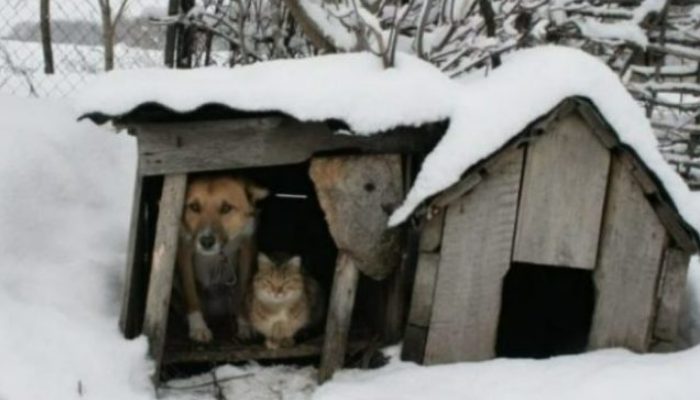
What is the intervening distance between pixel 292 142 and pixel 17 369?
5.27 ft

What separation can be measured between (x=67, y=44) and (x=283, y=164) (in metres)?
6.55

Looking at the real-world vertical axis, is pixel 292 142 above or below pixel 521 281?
above

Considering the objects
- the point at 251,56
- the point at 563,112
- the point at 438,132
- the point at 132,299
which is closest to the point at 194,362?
the point at 132,299

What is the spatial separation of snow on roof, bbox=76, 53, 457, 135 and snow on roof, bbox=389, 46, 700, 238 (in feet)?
0.55

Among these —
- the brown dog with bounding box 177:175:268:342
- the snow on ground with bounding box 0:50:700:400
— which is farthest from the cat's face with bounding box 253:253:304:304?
the snow on ground with bounding box 0:50:700:400

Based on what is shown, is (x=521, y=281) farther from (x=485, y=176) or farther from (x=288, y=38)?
(x=288, y=38)

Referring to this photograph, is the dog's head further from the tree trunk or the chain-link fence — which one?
the tree trunk

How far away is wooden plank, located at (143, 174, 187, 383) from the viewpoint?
4.41m

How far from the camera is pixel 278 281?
4.99m

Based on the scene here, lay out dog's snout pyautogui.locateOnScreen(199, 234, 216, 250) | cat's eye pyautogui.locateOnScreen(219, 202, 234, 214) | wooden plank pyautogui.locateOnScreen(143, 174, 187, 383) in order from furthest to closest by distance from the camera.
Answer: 1. cat's eye pyautogui.locateOnScreen(219, 202, 234, 214)
2. dog's snout pyautogui.locateOnScreen(199, 234, 216, 250)
3. wooden plank pyautogui.locateOnScreen(143, 174, 187, 383)

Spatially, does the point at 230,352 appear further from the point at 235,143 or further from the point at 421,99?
the point at 421,99

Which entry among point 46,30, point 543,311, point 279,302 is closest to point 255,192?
point 279,302

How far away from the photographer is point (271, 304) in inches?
195

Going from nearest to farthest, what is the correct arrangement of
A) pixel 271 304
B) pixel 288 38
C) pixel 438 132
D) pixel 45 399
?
pixel 45 399, pixel 438 132, pixel 271 304, pixel 288 38
